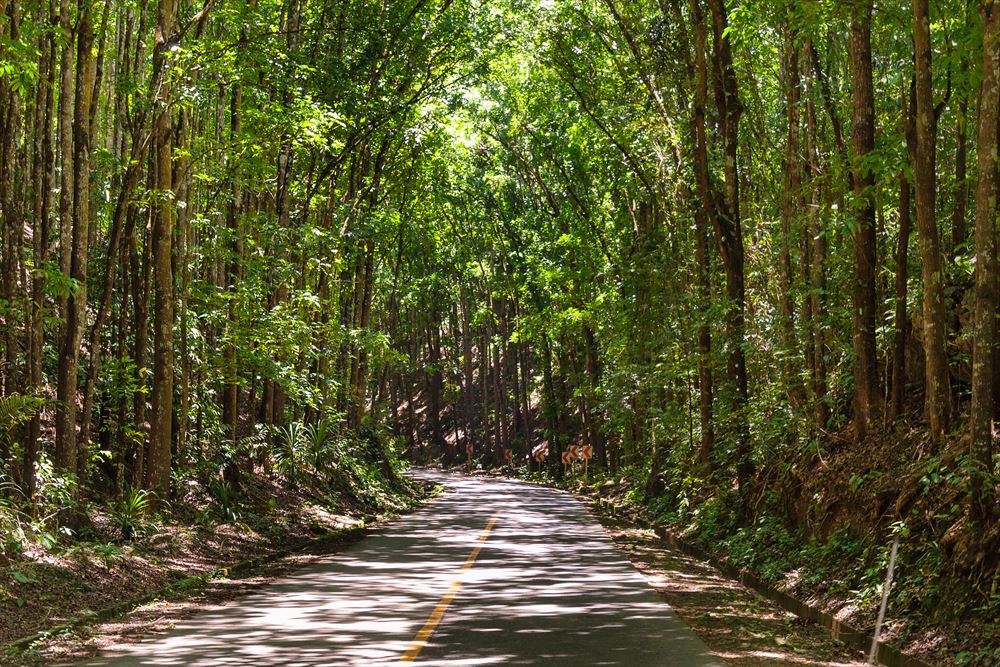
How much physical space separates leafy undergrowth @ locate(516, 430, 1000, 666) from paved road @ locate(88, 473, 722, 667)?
1850 millimetres

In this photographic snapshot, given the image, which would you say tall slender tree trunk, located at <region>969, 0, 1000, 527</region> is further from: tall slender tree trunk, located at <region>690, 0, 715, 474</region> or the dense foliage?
tall slender tree trunk, located at <region>690, 0, 715, 474</region>

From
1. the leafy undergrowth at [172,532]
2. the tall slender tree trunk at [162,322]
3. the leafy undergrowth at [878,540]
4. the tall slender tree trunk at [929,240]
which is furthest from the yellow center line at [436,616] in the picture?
the tall slender tree trunk at [929,240]

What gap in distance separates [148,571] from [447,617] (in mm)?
4632

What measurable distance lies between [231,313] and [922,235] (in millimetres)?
13077

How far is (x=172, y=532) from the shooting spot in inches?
608

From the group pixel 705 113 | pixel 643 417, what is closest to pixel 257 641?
pixel 705 113

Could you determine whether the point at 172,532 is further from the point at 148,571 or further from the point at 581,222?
the point at 581,222

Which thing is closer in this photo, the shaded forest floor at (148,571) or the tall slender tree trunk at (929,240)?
the shaded forest floor at (148,571)

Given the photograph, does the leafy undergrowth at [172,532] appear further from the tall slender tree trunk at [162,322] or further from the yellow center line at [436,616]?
the yellow center line at [436,616]

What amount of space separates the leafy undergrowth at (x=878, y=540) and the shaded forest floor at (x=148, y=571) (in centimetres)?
722

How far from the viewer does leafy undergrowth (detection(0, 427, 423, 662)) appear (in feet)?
34.9

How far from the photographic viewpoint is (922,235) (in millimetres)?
11055

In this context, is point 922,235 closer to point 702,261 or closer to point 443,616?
point 443,616

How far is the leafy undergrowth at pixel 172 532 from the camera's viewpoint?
1062 cm
